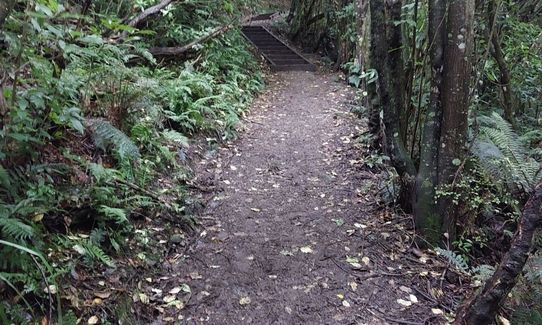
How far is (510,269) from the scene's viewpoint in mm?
2723

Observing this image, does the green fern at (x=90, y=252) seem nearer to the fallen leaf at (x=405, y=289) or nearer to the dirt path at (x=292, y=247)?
the dirt path at (x=292, y=247)

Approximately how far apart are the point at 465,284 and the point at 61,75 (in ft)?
13.9

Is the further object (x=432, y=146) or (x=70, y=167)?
(x=432, y=146)

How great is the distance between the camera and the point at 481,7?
215 inches

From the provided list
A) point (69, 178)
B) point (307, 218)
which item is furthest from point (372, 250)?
point (69, 178)

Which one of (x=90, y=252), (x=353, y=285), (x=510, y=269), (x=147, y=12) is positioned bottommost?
(x=353, y=285)

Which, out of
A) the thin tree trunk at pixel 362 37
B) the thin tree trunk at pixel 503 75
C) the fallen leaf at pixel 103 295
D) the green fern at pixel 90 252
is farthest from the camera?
the thin tree trunk at pixel 362 37

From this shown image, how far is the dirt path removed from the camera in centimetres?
343

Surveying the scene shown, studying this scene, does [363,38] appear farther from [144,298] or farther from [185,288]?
[144,298]

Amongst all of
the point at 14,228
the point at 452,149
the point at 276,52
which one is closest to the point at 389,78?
the point at 452,149

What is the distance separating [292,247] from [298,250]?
77 mm

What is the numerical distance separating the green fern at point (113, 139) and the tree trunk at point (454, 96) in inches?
121

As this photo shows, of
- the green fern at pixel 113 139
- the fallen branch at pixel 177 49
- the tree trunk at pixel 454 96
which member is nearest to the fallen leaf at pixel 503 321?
the tree trunk at pixel 454 96

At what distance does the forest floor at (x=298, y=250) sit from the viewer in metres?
3.42
